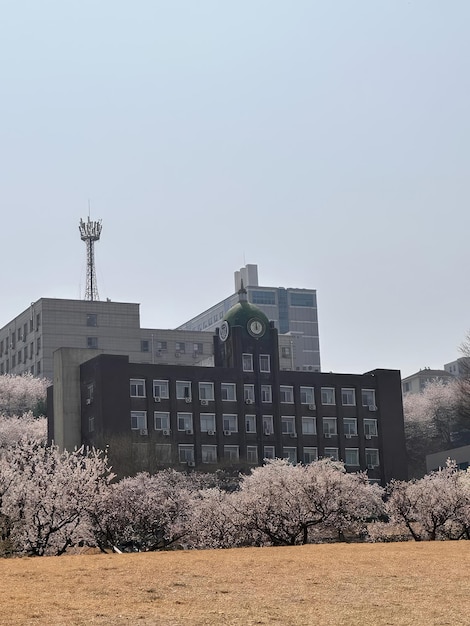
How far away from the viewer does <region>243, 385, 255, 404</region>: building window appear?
10556 cm

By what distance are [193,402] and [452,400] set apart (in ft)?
176

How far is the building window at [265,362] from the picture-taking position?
351 feet

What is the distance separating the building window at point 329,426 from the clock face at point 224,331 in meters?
12.8

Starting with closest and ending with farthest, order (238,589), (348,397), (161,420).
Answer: (238,589) < (161,420) < (348,397)

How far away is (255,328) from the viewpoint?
10756cm

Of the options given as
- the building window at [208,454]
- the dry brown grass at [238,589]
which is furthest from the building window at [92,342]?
the dry brown grass at [238,589]

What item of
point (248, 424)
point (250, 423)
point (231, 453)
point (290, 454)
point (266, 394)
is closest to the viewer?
point (231, 453)

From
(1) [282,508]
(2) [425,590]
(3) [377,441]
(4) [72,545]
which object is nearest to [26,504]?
(4) [72,545]

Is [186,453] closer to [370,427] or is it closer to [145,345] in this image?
[370,427]

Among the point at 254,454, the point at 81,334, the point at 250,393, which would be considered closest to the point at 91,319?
the point at 81,334

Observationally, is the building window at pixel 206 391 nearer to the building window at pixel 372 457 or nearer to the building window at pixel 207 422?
the building window at pixel 207 422

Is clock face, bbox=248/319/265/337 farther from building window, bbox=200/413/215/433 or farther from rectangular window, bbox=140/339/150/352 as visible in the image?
rectangular window, bbox=140/339/150/352

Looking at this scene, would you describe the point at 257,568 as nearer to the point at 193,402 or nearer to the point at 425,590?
the point at 425,590

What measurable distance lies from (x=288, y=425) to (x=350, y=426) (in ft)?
22.9
